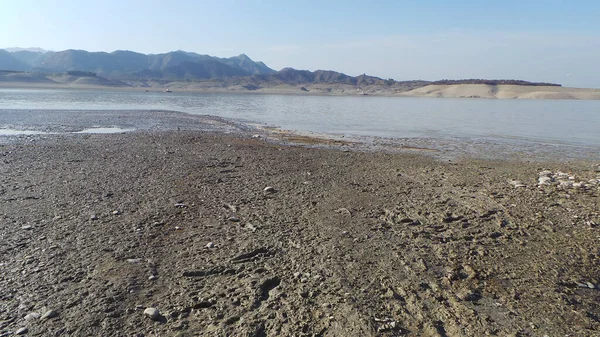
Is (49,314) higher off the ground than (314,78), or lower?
lower

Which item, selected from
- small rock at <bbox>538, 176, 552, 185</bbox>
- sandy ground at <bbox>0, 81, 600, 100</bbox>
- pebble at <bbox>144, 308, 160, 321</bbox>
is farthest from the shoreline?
sandy ground at <bbox>0, 81, 600, 100</bbox>

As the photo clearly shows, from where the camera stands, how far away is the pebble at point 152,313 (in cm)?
305

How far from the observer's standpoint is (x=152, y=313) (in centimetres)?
308

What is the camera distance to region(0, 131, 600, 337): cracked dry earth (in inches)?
122

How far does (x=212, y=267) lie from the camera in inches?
155

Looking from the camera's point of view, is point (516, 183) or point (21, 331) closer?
point (21, 331)

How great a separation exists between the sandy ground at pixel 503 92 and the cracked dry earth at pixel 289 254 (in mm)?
103113

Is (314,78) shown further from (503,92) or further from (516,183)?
(516,183)

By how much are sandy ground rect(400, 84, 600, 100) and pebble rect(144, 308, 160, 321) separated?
107 metres

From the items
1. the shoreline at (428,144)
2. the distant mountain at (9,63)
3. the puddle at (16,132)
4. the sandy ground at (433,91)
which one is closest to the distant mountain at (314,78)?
the sandy ground at (433,91)

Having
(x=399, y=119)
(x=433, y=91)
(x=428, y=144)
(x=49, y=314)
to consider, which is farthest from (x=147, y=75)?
(x=49, y=314)

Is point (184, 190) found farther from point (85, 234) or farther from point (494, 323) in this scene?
point (494, 323)

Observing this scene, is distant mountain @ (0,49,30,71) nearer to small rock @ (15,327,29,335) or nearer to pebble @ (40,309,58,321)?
pebble @ (40,309,58,321)

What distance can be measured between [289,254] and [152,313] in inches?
61.9
